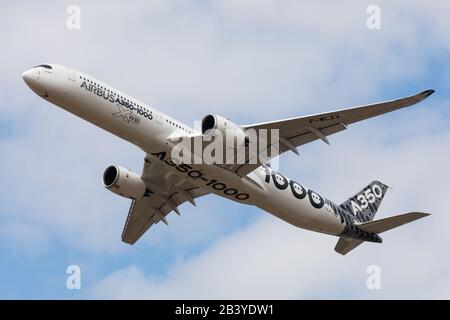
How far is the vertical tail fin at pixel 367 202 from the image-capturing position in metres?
58.2

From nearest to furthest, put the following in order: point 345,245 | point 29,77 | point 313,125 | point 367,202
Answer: point 29,77 < point 313,125 < point 345,245 < point 367,202

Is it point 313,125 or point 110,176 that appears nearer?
point 313,125

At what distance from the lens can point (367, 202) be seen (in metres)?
60.3

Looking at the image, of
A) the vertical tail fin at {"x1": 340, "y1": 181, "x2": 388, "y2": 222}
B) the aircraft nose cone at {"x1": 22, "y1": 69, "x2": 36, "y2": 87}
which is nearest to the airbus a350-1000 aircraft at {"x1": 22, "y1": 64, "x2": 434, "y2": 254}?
the aircraft nose cone at {"x1": 22, "y1": 69, "x2": 36, "y2": 87}

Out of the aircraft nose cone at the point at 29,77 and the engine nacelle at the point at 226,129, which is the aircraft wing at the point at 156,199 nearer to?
the engine nacelle at the point at 226,129

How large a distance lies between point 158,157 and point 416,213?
48.3 feet

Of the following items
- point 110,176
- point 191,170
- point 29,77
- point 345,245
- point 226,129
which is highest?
point 29,77

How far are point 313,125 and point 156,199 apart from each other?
12.4 m

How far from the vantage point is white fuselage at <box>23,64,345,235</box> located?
4572 cm

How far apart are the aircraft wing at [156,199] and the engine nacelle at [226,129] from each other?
5.26m

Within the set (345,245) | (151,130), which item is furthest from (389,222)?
(151,130)

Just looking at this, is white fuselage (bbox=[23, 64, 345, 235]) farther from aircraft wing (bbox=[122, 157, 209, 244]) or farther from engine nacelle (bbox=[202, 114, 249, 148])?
aircraft wing (bbox=[122, 157, 209, 244])

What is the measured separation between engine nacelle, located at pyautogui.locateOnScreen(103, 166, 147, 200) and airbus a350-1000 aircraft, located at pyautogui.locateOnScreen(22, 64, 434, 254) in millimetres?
57

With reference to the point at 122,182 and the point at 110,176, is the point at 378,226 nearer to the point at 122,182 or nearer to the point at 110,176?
the point at 122,182
